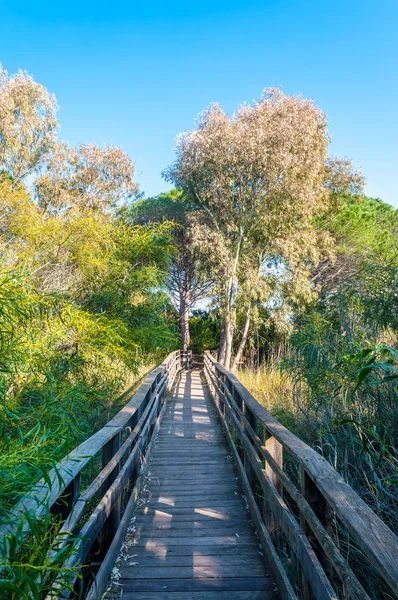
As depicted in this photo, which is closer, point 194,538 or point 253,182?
point 194,538

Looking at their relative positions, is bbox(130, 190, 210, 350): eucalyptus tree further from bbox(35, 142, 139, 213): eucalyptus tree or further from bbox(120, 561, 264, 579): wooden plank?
bbox(120, 561, 264, 579): wooden plank

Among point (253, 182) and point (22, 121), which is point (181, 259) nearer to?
point (253, 182)

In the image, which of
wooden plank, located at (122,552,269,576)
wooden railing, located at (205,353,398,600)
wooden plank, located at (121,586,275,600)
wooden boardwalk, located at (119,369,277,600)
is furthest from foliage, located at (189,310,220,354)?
wooden plank, located at (121,586,275,600)

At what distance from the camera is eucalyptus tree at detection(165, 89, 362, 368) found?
1340cm

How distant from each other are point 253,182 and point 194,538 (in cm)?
1287

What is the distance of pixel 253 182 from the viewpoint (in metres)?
14.1

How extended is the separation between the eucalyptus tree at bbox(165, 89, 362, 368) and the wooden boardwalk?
385 inches

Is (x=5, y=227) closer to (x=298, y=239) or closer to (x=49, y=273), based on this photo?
(x=49, y=273)

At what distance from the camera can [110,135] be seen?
19656 mm

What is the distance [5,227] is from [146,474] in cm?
518

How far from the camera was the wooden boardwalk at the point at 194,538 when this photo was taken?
7.27 feet

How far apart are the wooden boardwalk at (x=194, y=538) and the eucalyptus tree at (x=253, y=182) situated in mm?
9766

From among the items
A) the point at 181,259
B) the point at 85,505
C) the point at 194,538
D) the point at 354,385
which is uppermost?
the point at 181,259

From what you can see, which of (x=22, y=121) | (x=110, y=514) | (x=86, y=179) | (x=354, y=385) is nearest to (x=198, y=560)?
(x=110, y=514)
